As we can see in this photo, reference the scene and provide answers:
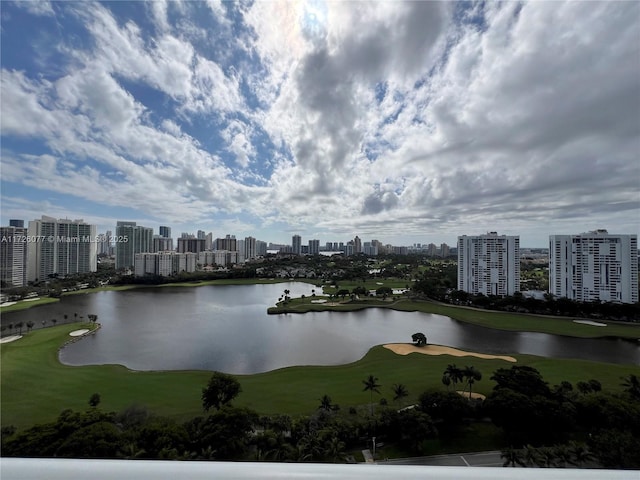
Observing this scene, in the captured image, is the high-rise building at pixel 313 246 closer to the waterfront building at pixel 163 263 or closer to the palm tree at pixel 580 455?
the waterfront building at pixel 163 263

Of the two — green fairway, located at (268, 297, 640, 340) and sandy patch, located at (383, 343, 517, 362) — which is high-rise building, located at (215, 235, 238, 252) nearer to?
green fairway, located at (268, 297, 640, 340)

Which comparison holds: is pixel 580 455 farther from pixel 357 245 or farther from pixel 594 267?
pixel 357 245

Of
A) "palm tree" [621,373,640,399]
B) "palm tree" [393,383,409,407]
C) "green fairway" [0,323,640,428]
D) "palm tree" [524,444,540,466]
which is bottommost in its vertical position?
"green fairway" [0,323,640,428]

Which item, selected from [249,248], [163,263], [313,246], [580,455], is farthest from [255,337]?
[249,248]

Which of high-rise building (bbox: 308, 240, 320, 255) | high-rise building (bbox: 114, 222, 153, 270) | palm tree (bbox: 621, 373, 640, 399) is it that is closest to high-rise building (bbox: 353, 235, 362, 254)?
high-rise building (bbox: 308, 240, 320, 255)

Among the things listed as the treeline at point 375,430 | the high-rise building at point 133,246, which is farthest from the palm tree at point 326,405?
the high-rise building at point 133,246
